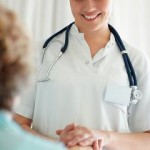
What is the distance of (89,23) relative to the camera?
1.46 m

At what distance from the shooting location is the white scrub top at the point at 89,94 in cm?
140

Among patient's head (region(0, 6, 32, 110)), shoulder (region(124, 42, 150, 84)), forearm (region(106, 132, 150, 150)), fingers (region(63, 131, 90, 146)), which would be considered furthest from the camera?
shoulder (region(124, 42, 150, 84))

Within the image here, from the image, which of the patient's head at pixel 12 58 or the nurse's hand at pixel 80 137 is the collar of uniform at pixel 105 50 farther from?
the patient's head at pixel 12 58

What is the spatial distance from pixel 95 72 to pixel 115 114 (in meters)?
0.21

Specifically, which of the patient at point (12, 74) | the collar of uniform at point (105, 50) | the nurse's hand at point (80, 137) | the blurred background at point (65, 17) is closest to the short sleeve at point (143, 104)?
the collar of uniform at point (105, 50)

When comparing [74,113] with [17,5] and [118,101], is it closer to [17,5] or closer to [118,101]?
[118,101]

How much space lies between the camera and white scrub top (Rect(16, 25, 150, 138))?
1396 mm

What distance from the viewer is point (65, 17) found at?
1.98m

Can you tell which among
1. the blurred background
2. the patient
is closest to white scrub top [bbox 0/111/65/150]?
the patient

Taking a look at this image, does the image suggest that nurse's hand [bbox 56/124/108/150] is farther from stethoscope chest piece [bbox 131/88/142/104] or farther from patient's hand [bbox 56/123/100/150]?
stethoscope chest piece [bbox 131/88/142/104]

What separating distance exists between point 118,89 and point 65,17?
0.75 m

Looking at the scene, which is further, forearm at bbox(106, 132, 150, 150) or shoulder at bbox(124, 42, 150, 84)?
shoulder at bbox(124, 42, 150, 84)

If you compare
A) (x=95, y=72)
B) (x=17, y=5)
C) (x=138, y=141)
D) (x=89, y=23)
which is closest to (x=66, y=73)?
(x=95, y=72)

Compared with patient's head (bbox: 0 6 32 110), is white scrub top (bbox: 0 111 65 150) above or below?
below
